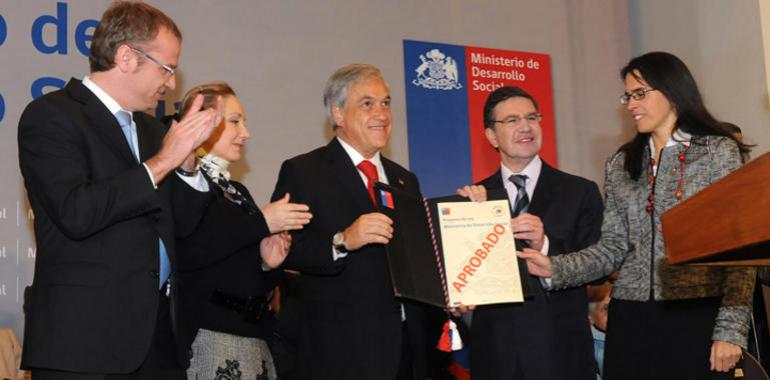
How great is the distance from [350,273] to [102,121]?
1223 mm

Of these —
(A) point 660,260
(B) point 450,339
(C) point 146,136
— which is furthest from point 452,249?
(C) point 146,136

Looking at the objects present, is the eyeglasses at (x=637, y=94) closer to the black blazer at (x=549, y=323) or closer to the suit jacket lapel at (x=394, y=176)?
the black blazer at (x=549, y=323)

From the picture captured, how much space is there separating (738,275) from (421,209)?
3.93 ft

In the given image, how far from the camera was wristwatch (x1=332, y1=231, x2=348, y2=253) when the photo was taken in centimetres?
325

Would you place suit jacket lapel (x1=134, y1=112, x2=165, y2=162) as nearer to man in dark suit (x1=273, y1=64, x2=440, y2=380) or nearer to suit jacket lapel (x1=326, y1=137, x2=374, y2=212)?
man in dark suit (x1=273, y1=64, x2=440, y2=380)

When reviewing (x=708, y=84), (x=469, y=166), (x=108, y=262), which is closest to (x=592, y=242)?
(x=108, y=262)

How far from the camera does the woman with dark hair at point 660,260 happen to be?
292 cm

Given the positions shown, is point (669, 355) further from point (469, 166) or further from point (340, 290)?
point (469, 166)

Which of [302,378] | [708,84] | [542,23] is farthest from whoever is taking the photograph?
[542,23]

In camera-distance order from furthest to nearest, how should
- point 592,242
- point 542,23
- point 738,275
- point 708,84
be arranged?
point 542,23 → point 708,84 → point 592,242 → point 738,275

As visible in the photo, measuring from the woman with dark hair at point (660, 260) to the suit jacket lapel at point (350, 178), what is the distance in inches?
27.0

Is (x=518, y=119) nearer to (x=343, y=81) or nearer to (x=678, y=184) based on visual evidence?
(x=343, y=81)

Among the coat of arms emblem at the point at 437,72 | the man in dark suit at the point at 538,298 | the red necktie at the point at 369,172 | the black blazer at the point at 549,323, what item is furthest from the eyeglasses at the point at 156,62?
the coat of arms emblem at the point at 437,72

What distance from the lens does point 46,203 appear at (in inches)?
92.1
